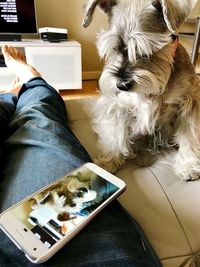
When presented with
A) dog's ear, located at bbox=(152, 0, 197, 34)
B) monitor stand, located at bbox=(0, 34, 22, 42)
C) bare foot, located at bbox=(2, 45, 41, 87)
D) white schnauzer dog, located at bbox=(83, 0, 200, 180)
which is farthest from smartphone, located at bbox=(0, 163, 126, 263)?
monitor stand, located at bbox=(0, 34, 22, 42)

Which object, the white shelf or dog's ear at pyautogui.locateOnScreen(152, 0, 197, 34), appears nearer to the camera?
dog's ear at pyautogui.locateOnScreen(152, 0, 197, 34)

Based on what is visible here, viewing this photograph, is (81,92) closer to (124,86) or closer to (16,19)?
(16,19)

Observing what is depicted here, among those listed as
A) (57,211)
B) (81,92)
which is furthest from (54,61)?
(57,211)

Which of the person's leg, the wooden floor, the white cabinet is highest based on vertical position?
the person's leg

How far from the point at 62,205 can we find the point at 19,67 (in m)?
1.22

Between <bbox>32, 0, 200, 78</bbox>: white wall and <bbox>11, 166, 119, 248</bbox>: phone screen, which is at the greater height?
<bbox>32, 0, 200, 78</bbox>: white wall

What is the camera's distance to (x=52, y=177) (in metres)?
0.69

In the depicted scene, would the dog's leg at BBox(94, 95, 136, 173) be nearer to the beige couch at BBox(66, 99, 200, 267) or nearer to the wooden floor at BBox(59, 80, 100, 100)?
the beige couch at BBox(66, 99, 200, 267)

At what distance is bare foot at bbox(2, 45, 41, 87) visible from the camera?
1.48 meters

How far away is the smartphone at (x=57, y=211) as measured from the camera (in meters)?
0.52

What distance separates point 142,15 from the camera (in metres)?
0.85

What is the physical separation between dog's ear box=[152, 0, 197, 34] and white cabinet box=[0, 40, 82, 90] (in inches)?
76.7

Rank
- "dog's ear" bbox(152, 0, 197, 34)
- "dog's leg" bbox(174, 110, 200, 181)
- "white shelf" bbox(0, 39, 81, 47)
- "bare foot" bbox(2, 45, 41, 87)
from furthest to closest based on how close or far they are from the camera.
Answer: "white shelf" bbox(0, 39, 81, 47) < "bare foot" bbox(2, 45, 41, 87) < "dog's leg" bbox(174, 110, 200, 181) < "dog's ear" bbox(152, 0, 197, 34)

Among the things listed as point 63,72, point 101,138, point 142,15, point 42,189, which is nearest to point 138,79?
point 142,15
